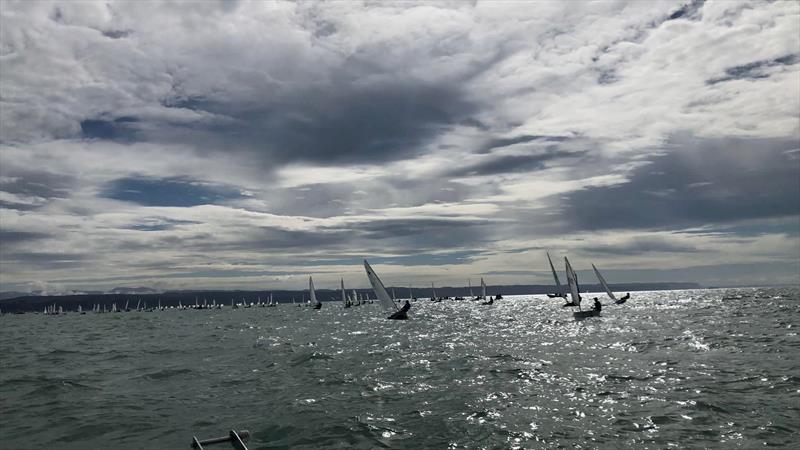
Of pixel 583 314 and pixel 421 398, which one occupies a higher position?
pixel 421 398

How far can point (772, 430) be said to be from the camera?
13.6 metres

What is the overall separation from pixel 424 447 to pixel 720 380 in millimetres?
15286

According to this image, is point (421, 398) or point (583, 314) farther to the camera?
point (583, 314)

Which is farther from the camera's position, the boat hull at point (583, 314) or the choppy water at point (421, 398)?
the boat hull at point (583, 314)

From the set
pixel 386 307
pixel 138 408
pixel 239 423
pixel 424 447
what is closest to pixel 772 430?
pixel 424 447

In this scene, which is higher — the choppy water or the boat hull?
the choppy water

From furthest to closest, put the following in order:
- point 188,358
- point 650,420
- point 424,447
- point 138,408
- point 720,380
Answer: point 188,358, point 720,380, point 138,408, point 650,420, point 424,447

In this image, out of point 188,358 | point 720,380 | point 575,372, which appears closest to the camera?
point 720,380

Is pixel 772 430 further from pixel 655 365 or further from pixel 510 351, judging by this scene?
pixel 510 351

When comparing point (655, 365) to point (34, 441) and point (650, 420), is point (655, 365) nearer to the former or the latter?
point (650, 420)

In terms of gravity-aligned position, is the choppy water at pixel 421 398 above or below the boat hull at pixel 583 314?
above

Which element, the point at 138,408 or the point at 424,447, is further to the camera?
the point at 138,408

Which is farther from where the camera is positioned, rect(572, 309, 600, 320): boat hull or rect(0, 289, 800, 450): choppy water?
rect(572, 309, 600, 320): boat hull

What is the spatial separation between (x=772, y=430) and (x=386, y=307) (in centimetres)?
5995
